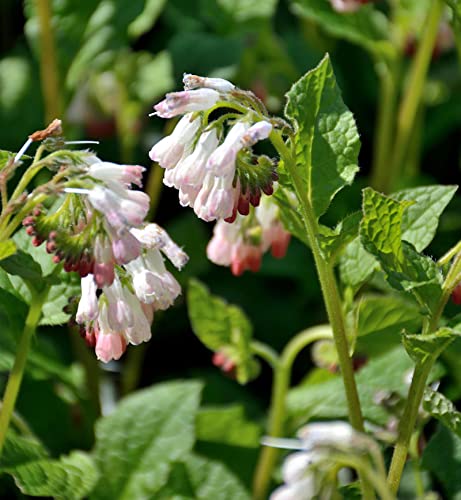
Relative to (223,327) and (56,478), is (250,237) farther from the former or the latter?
(56,478)

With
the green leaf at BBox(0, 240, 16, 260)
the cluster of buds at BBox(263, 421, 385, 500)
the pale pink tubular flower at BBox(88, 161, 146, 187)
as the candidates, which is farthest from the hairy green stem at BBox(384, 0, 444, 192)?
the cluster of buds at BBox(263, 421, 385, 500)

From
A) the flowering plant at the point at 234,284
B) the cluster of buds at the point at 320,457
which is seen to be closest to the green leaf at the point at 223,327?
the flowering plant at the point at 234,284

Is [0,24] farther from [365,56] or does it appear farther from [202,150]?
[202,150]


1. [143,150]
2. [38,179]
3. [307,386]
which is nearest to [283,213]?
[307,386]

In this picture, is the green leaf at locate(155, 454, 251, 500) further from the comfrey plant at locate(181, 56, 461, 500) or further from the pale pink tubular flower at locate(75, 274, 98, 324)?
the pale pink tubular flower at locate(75, 274, 98, 324)

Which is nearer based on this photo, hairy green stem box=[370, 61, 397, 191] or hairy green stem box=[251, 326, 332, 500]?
hairy green stem box=[251, 326, 332, 500]

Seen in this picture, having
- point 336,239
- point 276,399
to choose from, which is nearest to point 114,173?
point 336,239
